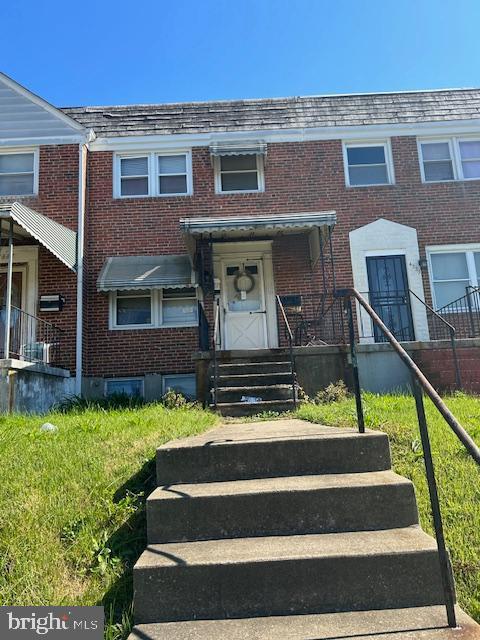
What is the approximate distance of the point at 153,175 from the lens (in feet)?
38.2

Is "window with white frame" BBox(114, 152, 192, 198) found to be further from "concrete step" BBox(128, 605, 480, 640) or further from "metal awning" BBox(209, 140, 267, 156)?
"concrete step" BBox(128, 605, 480, 640)

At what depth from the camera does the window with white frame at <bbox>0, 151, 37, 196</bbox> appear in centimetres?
1124

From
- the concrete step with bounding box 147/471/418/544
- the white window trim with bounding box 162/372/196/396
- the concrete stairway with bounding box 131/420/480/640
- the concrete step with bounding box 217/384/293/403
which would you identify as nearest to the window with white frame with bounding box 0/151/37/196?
the white window trim with bounding box 162/372/196/396

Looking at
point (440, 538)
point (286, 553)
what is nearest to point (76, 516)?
point (286, 553)

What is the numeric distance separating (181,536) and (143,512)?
0.48 meters

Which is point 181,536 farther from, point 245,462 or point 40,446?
point 40,446

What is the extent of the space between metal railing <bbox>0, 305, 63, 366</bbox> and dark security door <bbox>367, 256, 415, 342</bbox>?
21.8 feet

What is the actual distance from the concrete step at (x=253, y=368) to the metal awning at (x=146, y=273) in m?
2.70

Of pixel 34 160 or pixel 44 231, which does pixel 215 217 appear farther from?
pixel 34 160

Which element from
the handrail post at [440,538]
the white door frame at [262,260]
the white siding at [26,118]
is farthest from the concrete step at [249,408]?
the white siding at [26,118]

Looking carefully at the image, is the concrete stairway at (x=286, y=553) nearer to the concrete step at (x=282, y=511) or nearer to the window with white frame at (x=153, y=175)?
the concrete step at (x=282, y=511)

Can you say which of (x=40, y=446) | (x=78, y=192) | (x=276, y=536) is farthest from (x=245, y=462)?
(x=78, y=192)

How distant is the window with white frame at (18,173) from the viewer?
1124 cm

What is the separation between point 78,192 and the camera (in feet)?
36.2
